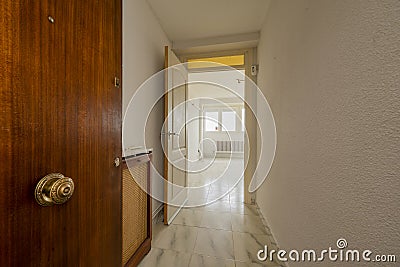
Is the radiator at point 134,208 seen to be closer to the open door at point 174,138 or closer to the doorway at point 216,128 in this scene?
the open door at point 174,138

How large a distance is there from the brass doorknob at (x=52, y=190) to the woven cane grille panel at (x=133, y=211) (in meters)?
0.77

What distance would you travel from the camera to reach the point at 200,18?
2096 mm

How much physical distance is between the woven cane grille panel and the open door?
1.49ft

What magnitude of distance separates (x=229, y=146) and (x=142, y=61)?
20.0 feet

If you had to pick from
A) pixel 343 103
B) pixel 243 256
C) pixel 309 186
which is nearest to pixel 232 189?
pixel 243 256

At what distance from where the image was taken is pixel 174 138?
2.24 meters

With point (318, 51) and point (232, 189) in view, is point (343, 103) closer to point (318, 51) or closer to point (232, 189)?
point (318, 51)

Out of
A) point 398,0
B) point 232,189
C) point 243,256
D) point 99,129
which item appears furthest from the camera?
point 232,189

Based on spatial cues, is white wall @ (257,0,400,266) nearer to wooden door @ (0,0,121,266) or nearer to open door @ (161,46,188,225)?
wooden door @ (0,0,121,266)

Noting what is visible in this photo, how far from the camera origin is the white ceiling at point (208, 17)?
187 centimetres

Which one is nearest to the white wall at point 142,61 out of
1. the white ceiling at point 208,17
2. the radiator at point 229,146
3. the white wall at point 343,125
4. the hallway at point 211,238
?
the white ceiling at point 208,17

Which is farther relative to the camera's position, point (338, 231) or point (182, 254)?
point (182, 254)

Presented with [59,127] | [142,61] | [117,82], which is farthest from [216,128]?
[59,127]

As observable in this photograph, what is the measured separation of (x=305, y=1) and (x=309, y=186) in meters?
1.07
